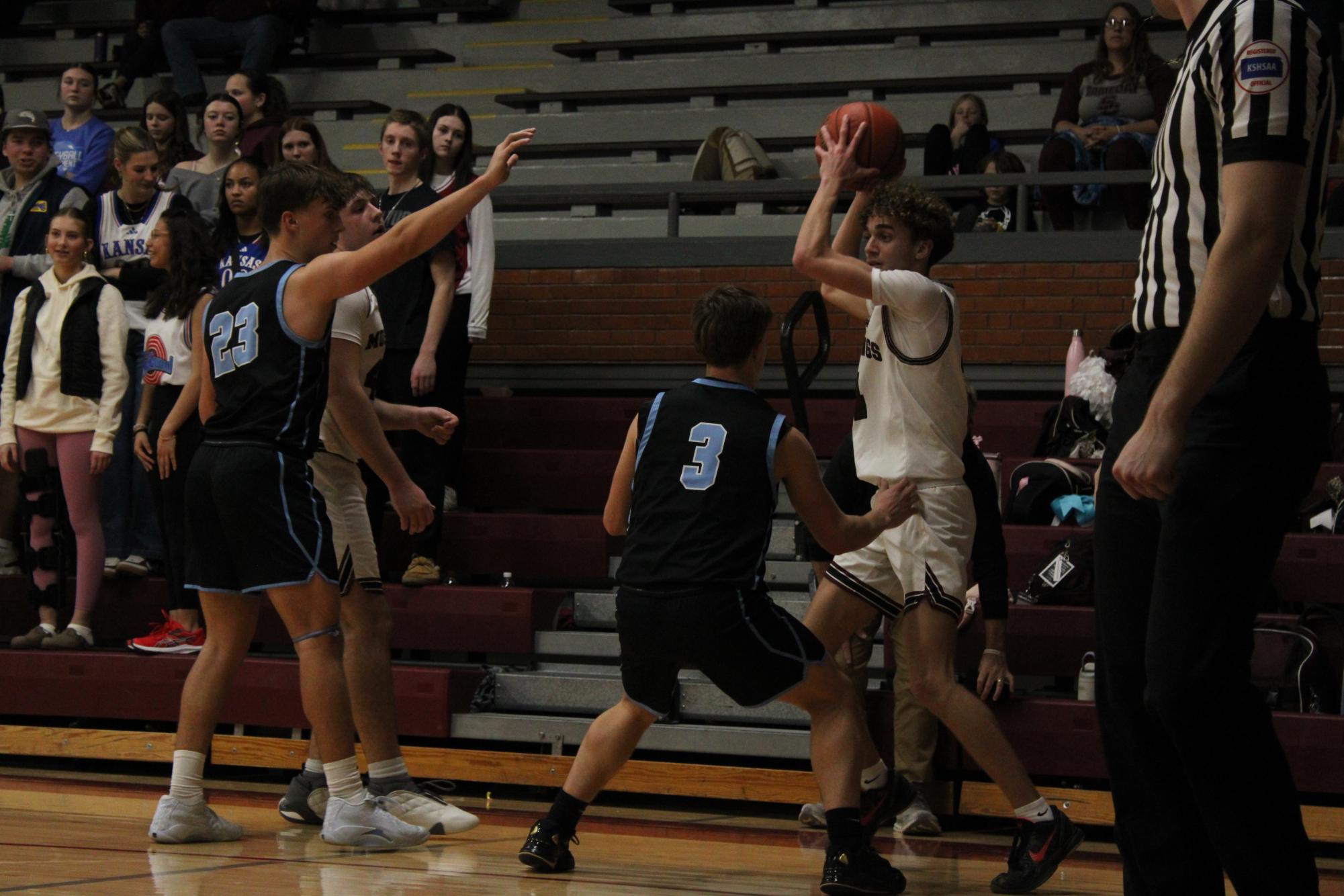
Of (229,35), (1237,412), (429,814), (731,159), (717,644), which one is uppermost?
(229,35)

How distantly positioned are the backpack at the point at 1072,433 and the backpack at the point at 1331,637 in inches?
54.2

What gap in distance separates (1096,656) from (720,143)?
24.3ft

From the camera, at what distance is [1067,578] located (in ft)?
19.2

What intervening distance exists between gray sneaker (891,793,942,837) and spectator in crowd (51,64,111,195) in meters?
6.10

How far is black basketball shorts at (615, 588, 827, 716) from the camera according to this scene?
380 centimetres

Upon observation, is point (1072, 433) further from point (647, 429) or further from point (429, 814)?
point (429, 814)

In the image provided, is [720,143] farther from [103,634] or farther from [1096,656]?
[1096,656]

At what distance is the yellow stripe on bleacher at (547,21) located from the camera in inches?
488

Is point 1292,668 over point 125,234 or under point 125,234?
under

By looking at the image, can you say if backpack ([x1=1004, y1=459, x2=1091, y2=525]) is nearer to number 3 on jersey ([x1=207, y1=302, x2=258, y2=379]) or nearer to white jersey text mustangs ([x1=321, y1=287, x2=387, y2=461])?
white jersey text mustangs ([x1=321, y1=287, x2=387, y2=461])

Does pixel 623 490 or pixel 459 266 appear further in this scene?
pixel 459 266

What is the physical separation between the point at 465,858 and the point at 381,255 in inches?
63.6

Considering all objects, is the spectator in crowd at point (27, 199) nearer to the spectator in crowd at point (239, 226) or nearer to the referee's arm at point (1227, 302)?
the spectator in crowd at point (239, 226)

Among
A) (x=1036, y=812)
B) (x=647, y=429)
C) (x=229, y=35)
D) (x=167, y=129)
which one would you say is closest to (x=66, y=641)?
(x=167, y=129)
